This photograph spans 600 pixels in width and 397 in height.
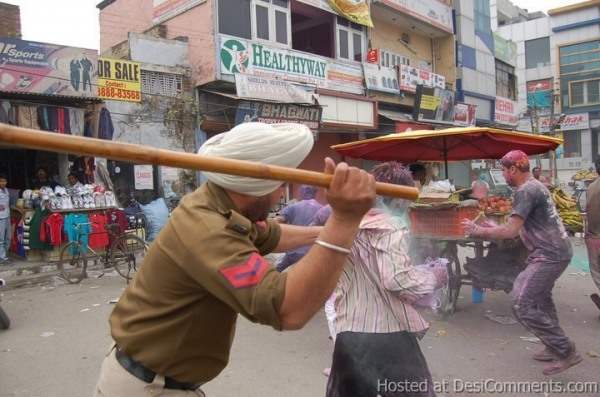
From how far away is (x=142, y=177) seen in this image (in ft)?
42.2

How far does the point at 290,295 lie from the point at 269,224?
2.48 feet

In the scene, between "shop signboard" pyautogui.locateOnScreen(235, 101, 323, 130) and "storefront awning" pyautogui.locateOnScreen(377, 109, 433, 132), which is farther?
"storefront awning" pyautogui.locateOnScreen(377, 109, 433, 132)

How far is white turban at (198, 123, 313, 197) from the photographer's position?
1.53m

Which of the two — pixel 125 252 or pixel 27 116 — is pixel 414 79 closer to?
pixel 27 116

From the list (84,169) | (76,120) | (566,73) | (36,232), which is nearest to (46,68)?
(76,120)

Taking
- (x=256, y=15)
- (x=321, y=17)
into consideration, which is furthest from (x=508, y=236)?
(x=321, y=17)

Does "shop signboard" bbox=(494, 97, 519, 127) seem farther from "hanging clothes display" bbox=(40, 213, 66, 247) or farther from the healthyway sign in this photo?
"hanging clothes display" bbox=(40, 213, 66, 247)

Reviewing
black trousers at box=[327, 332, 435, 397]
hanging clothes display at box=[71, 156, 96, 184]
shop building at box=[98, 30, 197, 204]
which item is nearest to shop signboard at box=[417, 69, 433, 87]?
shop building at box=[98, 30, 197, 204]

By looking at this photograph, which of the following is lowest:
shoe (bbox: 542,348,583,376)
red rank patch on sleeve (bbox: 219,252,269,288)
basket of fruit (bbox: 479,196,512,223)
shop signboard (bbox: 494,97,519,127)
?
shoe (bbox: 542,348,583,376)

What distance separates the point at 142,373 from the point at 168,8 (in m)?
16.0

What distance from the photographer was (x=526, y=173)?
4.32 metres

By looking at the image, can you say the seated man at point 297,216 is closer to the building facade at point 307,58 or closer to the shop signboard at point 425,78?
the building facade at point 307,58

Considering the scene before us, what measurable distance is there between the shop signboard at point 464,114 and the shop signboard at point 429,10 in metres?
3.82

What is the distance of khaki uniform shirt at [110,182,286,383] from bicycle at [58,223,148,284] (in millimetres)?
7136
